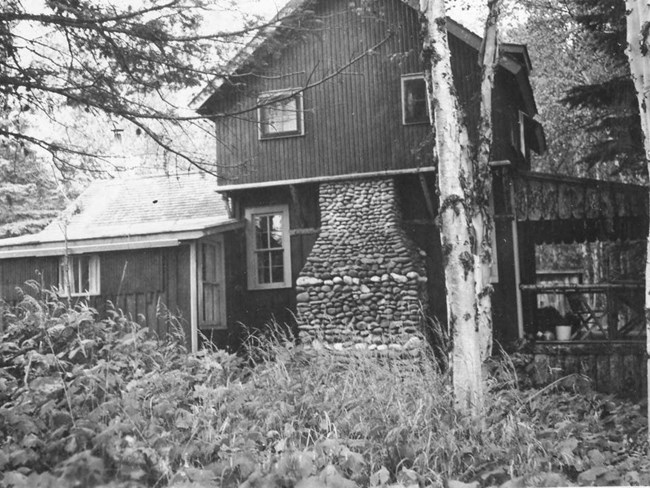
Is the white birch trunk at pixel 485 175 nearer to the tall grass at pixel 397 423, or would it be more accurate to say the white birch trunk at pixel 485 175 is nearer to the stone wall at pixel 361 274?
the stone wall at pixel 361 274

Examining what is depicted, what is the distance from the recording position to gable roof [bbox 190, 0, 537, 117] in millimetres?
6688

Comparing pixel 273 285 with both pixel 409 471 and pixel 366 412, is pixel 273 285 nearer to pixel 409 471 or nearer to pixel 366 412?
pixel 366 412

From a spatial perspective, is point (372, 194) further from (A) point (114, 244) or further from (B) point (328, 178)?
(A) point (114, 244)

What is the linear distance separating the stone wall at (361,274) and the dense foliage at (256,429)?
520 centimetres

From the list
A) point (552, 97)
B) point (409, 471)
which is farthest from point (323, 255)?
point (552, 97)

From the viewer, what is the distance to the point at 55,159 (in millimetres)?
6949

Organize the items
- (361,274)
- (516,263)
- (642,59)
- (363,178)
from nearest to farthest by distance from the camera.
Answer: (642,59) → (361,274) → (516,263) → (363,178)

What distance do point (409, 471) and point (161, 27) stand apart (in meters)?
4.48

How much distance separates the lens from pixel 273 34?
671 cm

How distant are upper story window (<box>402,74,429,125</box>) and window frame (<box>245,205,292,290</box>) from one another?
314cm

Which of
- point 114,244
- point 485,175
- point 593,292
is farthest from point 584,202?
point 114,244

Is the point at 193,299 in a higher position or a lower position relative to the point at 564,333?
higher

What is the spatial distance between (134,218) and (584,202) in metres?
8.89

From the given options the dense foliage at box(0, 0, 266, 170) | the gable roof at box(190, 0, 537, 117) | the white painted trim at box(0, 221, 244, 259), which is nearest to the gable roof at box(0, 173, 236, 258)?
the white painted trim at box(0, 221, 244, 259)
